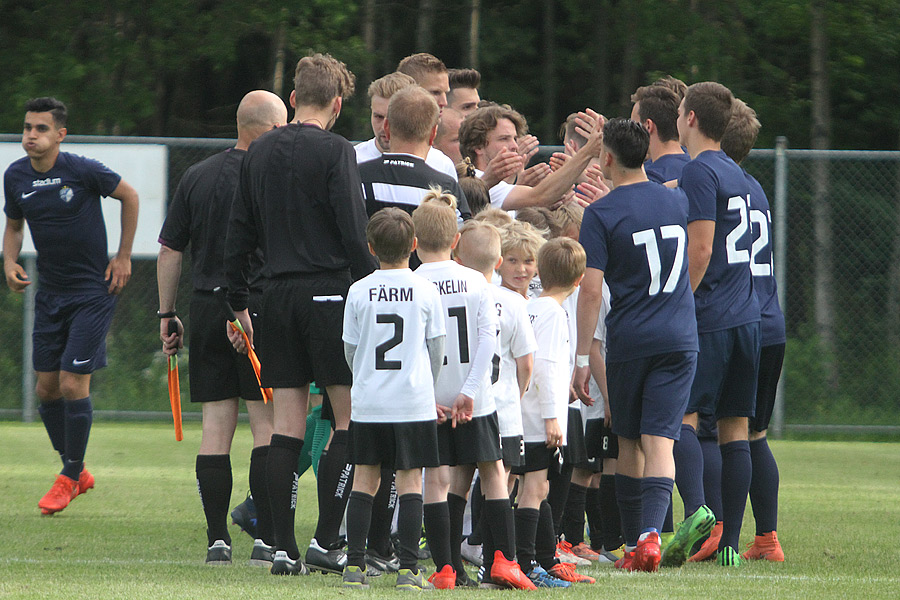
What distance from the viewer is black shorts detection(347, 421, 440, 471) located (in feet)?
14.8

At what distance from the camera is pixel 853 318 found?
12.5 metres

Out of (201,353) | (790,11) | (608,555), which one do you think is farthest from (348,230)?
(790,11)

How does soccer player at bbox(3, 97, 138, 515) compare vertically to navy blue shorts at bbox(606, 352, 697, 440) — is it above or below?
above

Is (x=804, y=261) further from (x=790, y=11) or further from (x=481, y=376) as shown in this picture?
(x=481, y=376)

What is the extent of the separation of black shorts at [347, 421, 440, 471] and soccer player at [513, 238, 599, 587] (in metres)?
0.60

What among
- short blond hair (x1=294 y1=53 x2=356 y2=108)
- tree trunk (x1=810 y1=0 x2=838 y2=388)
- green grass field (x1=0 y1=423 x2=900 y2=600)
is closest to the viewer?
green grass field (x1=0 y1=423 x2=900 y2=600)

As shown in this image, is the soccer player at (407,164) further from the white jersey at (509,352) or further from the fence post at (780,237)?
the fence post at (780,237)

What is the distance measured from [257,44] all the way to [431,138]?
14.0 m

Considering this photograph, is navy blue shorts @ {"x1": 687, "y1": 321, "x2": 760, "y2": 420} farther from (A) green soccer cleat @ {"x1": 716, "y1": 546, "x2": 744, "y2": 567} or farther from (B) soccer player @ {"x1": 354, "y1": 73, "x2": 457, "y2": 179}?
(B) soccer player @ {"x1": 354, "y1": 73, "x2": 457, "y2": 179}

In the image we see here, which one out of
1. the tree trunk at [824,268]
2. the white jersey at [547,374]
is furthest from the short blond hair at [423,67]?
the tree trunk at [824,268]

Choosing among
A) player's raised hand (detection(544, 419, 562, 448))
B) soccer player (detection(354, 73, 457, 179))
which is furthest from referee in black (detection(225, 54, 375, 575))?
soccer player (detection(354, 73, 457, 179))

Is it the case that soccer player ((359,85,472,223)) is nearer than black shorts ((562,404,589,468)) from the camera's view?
Yes

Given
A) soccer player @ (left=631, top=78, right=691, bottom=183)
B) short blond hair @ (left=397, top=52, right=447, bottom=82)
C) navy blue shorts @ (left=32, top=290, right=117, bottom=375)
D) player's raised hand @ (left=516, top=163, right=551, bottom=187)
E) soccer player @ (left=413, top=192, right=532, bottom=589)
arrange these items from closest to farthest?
1. soccer player @ (left=413, top=192, right=532, bottom=589)
2. soccer player @ (left=631, top=78, right=691, bottom=183)
3. player's raised hand @ (left=516, top=163, right=551, bottom=187)
4. short blond hair @ (left=397, top=52, right=447, bottom=82)
5. navy blue shorts @ (left=32, top=290, right=117, bottom=375)

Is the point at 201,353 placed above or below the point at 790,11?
below
